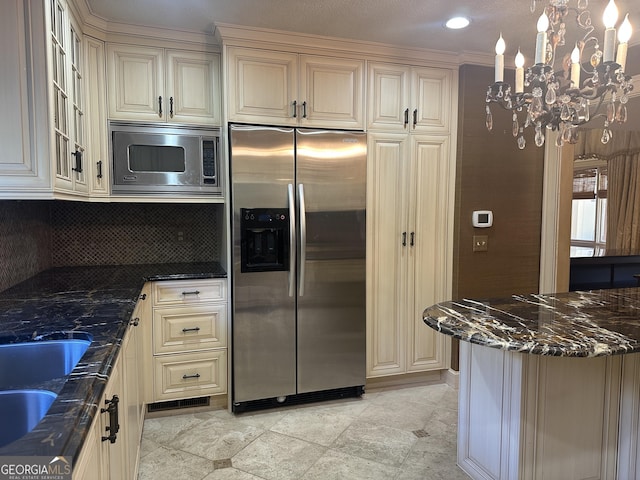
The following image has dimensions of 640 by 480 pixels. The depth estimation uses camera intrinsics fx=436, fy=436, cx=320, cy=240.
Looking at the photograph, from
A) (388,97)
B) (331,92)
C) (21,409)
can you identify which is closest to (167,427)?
(21,409)

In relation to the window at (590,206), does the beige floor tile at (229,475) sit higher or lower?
lower

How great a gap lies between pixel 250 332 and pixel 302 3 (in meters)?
1.97

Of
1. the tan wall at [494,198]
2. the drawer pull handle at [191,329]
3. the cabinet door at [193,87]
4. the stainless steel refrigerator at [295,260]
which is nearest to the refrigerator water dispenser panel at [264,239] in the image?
the stainless steel refrigerator at [295,260]

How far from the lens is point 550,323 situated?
172 cm

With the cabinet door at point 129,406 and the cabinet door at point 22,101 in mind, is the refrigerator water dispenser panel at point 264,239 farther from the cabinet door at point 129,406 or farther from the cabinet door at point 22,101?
the cabinet door at point 22,101

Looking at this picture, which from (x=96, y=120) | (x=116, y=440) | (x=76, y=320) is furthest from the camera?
(x=96, y=120)

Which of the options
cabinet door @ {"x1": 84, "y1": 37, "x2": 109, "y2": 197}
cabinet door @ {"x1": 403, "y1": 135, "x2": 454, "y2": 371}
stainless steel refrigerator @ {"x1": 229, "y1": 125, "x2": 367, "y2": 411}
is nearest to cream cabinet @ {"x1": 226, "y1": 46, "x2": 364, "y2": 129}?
stainless steel refrigerator @ {"x1": 229, "y1": 125, "x2": 367, "y2": 411}

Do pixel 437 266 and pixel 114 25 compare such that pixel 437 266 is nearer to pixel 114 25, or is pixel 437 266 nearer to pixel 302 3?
pixel 302 3

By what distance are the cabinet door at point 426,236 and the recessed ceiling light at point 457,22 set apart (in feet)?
2.42

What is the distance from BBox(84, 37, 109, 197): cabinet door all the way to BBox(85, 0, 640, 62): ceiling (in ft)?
0.76

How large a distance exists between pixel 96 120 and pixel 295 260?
149cm

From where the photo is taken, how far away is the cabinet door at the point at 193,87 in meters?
2.81

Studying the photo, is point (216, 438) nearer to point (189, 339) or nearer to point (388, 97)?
point (189, 339)

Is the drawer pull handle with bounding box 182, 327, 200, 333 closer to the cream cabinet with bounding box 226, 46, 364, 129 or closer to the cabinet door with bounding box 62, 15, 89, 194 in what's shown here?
the cabinet door with bounding box 62, 15, 89, 194
